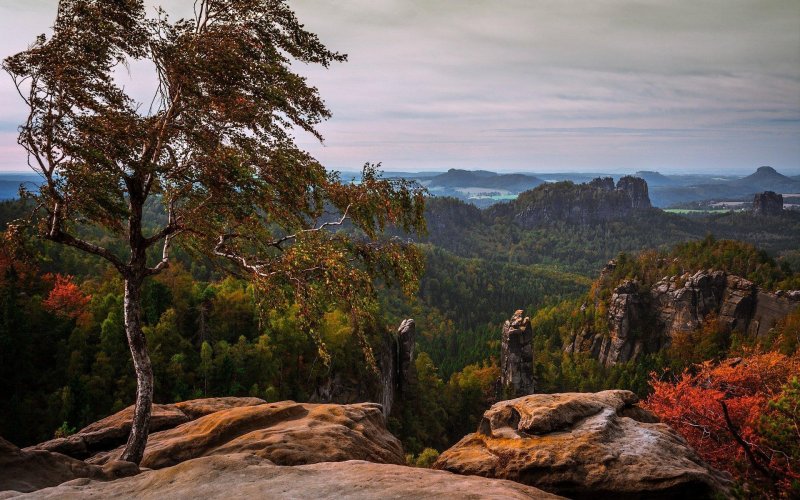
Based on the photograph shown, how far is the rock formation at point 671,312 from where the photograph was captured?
10012 centimetres

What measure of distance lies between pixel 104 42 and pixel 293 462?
11034 millimetres

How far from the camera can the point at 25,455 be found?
9625 millimetres

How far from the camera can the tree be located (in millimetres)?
9375

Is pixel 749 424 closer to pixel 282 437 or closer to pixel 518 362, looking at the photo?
pixel 282 437

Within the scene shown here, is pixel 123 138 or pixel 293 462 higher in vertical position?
pixel 123 138

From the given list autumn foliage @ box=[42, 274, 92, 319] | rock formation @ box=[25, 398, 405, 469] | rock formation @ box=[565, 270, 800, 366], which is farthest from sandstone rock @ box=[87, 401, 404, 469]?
rock formation @ box=[565, 270, 800, 366]

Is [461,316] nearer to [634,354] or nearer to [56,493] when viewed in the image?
[634,354]

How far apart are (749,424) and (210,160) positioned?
709 inches

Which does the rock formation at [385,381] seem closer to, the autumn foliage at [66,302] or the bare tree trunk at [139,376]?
the autumn foliage at [66,302]

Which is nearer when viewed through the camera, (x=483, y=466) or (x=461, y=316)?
(x=483, y=466)

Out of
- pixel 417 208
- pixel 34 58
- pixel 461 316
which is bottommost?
pixel 461 316

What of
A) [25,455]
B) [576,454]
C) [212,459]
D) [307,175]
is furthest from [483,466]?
[25,455]

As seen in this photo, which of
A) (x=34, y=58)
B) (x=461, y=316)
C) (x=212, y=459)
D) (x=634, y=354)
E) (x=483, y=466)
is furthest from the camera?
(x=461, y=316)

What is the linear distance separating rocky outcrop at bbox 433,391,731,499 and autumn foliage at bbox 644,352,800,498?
946mm
